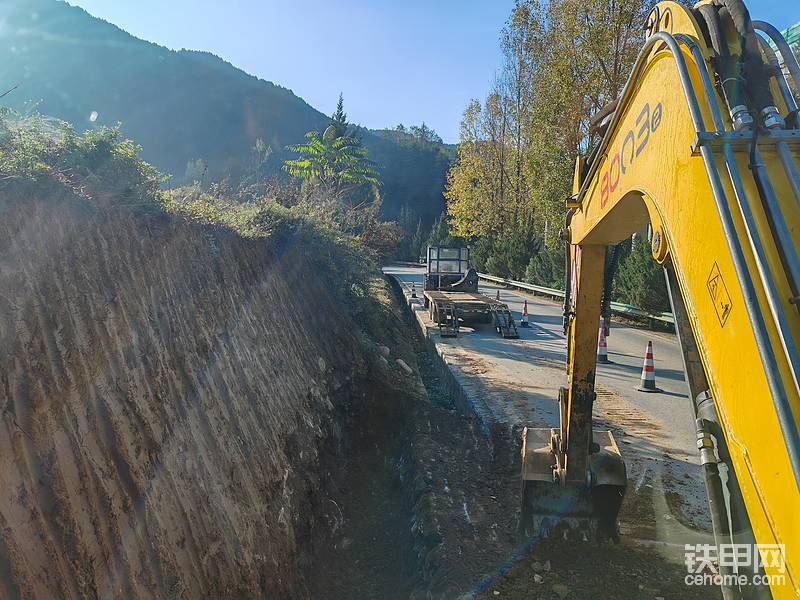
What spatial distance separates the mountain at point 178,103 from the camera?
72375 millimetres

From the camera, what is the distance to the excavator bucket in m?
4.10

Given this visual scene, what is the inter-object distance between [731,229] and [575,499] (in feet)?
10.6

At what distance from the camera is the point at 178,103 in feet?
295

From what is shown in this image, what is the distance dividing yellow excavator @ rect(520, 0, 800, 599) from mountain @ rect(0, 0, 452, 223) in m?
61.4

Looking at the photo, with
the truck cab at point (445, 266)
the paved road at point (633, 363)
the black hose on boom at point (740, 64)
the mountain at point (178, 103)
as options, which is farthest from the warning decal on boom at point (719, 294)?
the mountain at point (178, 103)

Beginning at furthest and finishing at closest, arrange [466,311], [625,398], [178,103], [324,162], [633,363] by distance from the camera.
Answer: [178,103]
[324,162]
[466,311]
[633,363]
[625,398]

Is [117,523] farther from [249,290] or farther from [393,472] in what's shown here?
[393,472]

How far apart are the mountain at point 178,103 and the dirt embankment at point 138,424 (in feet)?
192

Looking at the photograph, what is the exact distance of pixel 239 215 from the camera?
25.4 feet

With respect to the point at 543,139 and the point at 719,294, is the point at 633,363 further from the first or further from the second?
the point at 543,139

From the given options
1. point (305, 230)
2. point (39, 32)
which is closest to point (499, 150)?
point (305, 230)

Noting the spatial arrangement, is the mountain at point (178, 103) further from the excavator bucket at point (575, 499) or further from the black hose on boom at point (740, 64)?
the black hose on boom at point (740, 64)

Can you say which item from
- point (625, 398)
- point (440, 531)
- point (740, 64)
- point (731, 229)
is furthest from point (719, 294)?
point (625, 398)

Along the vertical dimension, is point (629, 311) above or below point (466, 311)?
above
